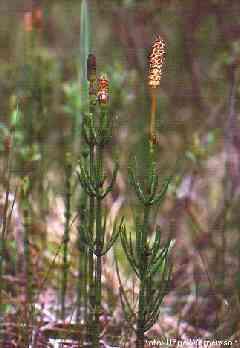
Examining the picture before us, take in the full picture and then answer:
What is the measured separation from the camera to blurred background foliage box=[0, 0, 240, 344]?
1.62 m

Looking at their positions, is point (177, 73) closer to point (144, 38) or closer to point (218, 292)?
point (144, 38)

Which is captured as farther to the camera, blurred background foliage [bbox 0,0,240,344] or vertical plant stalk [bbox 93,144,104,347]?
blurred background foliage [bbox 0,0,240,344]

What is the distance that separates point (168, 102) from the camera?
7.48 feet

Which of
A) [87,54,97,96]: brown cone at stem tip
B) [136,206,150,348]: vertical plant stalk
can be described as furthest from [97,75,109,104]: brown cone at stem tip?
[136,206,150,348]: vertical plant stalk

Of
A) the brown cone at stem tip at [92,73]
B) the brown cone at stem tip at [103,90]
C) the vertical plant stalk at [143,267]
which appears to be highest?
the brown cone at stem tip at [92,73]

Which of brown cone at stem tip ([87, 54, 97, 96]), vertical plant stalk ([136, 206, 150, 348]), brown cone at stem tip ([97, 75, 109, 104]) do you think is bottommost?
vertical plant stalk ([136, 206, 150, 348])

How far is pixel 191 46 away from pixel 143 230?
1498 mm

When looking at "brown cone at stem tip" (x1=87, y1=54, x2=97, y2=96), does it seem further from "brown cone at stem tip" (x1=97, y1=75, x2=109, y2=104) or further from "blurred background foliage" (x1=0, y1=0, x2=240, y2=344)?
"blurred background foliage" (x1=0, y1=0, x2=240, y2=344)

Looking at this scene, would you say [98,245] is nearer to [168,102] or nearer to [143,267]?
[143,267]

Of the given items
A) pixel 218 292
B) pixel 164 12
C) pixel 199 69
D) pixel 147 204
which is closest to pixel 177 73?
pixel 199 69

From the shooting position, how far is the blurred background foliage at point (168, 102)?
1.62 metres

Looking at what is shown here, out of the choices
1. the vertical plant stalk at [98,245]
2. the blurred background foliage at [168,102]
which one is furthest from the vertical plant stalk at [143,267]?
the blurred background foliage at [168,102]

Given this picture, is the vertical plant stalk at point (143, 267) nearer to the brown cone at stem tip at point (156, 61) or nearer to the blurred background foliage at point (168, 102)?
the brown cone at stem tip at point (156, 61)

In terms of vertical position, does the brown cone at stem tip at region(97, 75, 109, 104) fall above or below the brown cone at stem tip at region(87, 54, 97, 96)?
below
